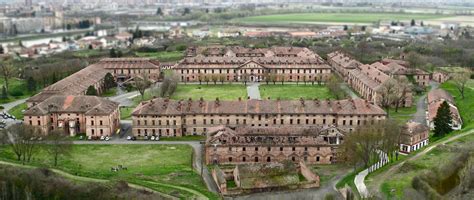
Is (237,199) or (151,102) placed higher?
(151,102)

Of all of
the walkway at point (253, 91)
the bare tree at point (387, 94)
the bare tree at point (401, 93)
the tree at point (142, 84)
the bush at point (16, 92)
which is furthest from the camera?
the bush at point (16, 92)

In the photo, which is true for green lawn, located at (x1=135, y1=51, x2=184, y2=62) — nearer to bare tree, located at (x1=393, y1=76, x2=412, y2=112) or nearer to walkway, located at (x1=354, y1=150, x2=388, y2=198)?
bare tree, located at (x1=393, y1=76, x2=412, y2=112)

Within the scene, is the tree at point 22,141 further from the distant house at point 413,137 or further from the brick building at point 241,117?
the distant house at point 413,137

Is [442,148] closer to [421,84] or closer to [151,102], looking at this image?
[151,102]

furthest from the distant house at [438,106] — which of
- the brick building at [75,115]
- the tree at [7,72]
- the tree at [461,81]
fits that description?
the tree at [7,72]

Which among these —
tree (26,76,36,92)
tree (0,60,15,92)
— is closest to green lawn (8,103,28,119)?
tree (26,76,36,92)

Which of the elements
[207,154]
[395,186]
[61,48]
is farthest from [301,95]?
[61,48]
